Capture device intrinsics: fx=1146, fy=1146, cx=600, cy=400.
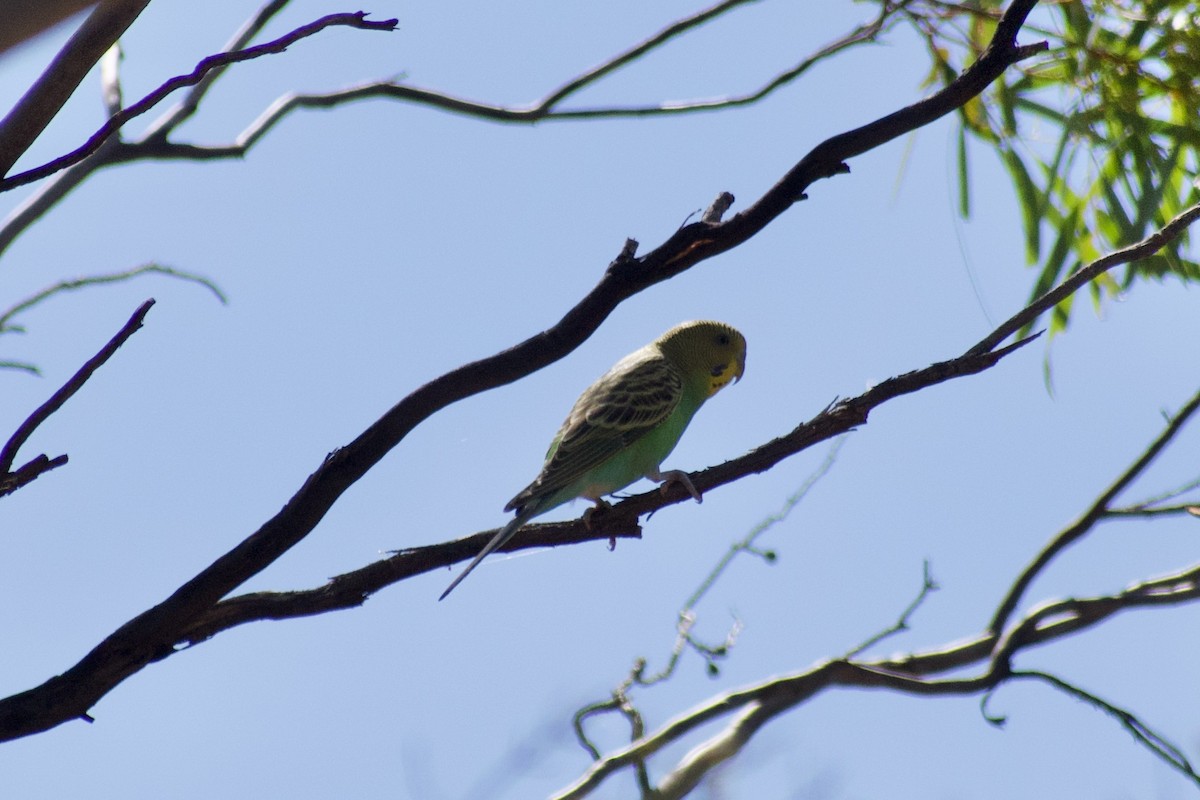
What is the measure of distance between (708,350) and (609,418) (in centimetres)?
64

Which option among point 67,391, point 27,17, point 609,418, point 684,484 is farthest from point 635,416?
point 27,17

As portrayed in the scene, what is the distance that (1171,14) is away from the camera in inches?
124

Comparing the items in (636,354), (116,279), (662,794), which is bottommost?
(662,794)

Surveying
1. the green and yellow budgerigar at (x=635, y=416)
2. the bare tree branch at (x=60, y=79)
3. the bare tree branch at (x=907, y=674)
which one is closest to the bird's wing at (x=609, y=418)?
the green and yellow budgerigar at (x=635, y=416)

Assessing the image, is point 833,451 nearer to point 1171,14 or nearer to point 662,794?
point 662,794

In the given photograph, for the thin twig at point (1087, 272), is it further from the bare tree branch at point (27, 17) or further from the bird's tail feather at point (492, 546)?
the bare tree branch at point (27, 17)

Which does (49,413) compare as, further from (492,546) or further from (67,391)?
(492,546)

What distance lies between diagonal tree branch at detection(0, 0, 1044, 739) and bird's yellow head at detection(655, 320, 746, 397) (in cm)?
178

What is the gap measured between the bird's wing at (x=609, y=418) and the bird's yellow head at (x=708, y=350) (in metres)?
0.09

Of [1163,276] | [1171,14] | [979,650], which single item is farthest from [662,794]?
[1171,14]

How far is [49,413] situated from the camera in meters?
1.44

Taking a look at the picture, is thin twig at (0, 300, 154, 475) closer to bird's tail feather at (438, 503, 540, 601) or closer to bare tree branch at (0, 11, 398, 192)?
bare tree branch at (0, 11, 398, 192)

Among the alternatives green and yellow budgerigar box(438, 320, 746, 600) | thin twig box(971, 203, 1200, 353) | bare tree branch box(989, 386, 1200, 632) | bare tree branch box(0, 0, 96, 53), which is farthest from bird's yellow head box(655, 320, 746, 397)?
bare tree branch box(0, 0, 96, 53)

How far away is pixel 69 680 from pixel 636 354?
2193mm
